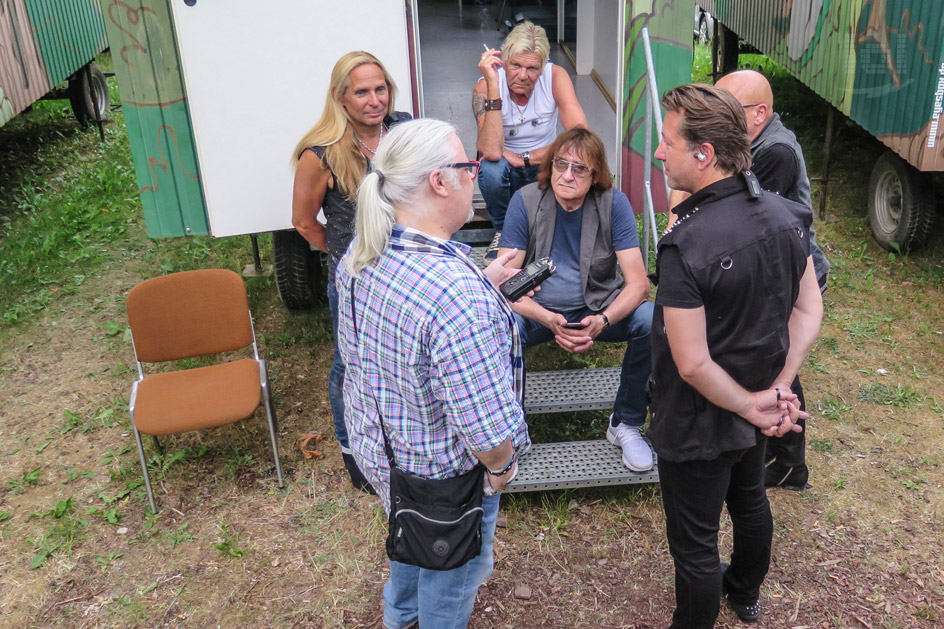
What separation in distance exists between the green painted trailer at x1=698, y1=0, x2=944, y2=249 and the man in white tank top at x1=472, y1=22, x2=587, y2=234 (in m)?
2.22

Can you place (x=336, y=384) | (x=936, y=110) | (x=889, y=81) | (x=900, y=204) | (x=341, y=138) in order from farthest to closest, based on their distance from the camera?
1. (x=900, y=204)
2. (x=889, y=81)
3. (x=936, y=110)
4. (x=336, y=384)
5. (x=341, y=138)

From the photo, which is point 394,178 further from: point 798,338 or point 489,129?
point 489,129

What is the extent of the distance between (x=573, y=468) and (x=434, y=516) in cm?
145

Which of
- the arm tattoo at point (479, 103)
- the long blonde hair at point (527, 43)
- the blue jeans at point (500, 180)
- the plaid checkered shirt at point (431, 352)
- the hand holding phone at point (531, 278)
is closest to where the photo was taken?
the plaid checkered shirt at point (431, 352)

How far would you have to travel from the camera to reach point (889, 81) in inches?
200

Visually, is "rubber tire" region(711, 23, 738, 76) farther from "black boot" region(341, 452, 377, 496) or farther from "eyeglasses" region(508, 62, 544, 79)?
"black boot" region(341, 452, 377, 496)

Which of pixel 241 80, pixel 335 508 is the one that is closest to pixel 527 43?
pixel 241 80

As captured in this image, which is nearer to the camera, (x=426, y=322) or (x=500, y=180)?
(x=426, y=322)

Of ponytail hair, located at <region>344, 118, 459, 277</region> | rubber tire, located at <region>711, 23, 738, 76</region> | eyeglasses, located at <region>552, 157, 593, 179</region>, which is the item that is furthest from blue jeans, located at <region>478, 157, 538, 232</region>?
rubber tire, located at <region>711, 23, 738, 76</region>

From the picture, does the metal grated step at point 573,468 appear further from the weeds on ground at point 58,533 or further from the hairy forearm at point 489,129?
the weeds on ground at point 58,533

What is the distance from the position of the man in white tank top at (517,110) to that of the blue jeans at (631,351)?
0.84 m

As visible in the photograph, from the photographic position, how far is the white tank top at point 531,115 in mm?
4066

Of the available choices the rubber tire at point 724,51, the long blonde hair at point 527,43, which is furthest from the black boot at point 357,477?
the rubber tire at point 724,51

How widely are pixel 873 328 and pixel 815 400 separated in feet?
→ 3.22
